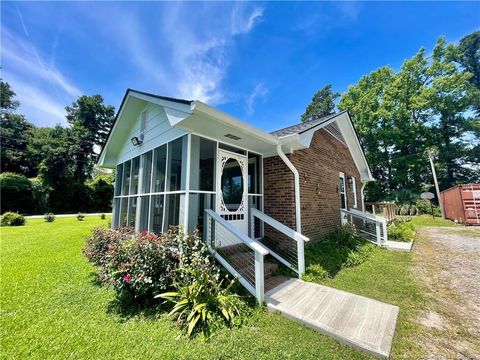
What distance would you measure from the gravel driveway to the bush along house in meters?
2.21

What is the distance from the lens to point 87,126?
3294 cm

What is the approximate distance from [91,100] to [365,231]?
40.6 meters

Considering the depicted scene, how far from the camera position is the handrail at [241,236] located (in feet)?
11.8

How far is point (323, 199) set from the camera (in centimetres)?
755

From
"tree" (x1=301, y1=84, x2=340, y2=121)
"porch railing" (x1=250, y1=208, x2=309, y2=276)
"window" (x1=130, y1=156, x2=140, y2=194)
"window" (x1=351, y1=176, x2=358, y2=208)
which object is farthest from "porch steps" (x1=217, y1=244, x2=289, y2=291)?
"tree" (x1=301, y1=84, x2=340, y2=121)

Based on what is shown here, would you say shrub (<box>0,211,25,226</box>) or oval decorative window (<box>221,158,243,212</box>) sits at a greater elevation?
oval decorative window (<box>221,158,243,212</box>)

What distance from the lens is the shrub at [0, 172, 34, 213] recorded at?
21.3 m

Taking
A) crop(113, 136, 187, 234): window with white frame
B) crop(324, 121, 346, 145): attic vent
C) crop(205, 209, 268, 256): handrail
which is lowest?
crop(205, 209, 268, 256): handrail

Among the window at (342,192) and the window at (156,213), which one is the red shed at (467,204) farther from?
the window at (156,213)

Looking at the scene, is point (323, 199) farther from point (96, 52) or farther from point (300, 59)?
point (96, 52)

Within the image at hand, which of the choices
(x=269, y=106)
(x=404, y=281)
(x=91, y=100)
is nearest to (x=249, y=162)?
(x=404, y=281)

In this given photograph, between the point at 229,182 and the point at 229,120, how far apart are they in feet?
7.24

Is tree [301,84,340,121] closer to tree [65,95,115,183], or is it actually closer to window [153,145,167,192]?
tree [65,95,115,183]

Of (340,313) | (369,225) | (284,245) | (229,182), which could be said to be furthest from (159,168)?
(369,225)
